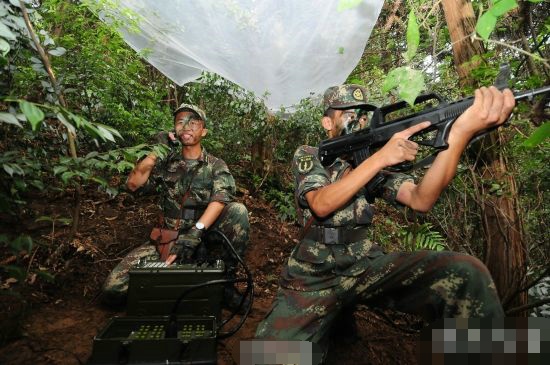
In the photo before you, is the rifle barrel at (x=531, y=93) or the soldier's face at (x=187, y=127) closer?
the rifle barrel at (x=531, y=93)

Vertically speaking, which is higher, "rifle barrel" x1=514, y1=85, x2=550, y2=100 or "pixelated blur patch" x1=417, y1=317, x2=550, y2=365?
"rifle barrel" x1=514, y1=85, x2=550, y2=100

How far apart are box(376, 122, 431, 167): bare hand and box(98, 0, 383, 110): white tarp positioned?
116 centimetres

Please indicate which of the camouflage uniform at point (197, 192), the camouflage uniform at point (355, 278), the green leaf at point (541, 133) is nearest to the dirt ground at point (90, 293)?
the camouflage uniform at point (355, 278)

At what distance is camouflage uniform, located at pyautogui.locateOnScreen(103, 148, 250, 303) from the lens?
3543 mm

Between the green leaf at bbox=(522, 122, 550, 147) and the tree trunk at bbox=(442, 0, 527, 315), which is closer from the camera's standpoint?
the green leaf at bbox=(522, 122, 550, 147)

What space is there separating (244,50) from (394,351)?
288 cm

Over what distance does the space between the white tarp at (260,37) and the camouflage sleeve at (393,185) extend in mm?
1205

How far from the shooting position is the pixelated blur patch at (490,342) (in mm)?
1440

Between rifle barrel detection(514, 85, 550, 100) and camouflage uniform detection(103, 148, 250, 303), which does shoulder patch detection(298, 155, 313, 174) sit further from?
camouflage uniform detection(103, 148, 250, 303)

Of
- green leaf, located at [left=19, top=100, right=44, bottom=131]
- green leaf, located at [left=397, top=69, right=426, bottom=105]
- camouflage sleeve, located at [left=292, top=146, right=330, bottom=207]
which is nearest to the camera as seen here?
green leaf, located at [left=397, top=69, right=426, bottom=105]

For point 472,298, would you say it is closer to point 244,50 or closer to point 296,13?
point 296,13

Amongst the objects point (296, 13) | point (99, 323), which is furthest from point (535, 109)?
point (99, 323)

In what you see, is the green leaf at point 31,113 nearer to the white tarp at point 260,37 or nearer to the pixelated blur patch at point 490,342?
the white tarp at point 260,37

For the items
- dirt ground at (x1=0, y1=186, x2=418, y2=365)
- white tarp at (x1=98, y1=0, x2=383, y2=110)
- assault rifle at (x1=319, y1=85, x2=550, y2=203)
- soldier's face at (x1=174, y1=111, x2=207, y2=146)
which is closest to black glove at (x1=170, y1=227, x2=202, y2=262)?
dirt ground at (x1=0, y1=186, x2=418, y2=365)
